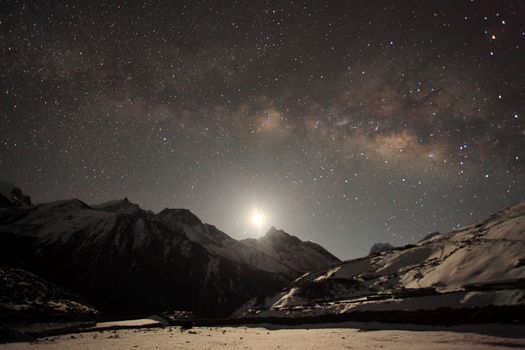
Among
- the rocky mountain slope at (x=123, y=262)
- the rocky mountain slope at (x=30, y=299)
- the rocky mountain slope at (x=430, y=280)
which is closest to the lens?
the rocky mountain slope at (x=430, y=280)

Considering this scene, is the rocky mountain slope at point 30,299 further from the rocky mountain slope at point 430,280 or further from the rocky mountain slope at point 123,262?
the rocky mountain slope at point 123,262

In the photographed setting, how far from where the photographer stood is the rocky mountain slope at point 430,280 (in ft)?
106

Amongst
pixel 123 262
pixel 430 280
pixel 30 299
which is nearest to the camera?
pixel 430 280

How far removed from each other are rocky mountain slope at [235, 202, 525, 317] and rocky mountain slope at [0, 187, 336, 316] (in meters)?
65.7

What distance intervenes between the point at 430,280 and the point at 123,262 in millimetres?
123268

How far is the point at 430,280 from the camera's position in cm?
4253

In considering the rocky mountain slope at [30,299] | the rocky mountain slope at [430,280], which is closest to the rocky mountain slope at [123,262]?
the rocky mountain slope at [30,299]

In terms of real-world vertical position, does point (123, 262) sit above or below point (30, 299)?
above

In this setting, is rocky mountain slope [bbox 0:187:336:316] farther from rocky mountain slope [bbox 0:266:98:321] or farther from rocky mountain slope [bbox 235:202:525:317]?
rocky mountain slope [bbox 235:202:525:317]

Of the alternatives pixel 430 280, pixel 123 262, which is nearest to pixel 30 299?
pixel 430 280

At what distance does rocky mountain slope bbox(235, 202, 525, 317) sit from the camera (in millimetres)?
32188

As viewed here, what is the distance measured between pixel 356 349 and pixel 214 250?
546ft

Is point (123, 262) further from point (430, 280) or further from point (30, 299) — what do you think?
point (430, 280)

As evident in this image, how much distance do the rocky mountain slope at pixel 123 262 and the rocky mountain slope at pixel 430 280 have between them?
216 ft
